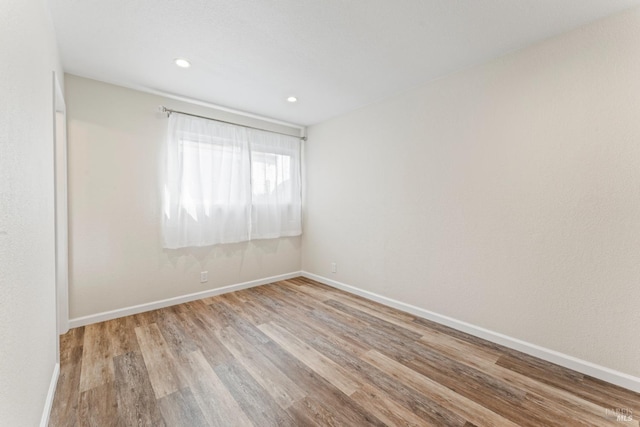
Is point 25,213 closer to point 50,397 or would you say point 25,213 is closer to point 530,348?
point 50,397

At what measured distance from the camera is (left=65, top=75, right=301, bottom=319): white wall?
260 cm

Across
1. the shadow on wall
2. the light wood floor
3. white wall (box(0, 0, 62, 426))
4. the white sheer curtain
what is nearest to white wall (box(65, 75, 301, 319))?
the shadow on wall

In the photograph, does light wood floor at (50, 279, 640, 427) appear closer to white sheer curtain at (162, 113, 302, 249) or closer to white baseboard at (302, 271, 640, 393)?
white baseboard at (302, 271, 640, 393)

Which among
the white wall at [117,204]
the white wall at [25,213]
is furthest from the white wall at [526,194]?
the white wall at [25,213]

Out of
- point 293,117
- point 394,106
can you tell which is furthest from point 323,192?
point 394,106

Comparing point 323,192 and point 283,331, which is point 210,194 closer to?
point 323,192

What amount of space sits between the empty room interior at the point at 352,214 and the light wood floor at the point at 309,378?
17mm

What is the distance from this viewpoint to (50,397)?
1.58 metres

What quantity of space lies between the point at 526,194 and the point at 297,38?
221cm

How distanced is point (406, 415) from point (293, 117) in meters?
3.60

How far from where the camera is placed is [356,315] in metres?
2.91

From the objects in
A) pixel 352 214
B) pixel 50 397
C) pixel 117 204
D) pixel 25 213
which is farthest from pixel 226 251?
pixel 25 213

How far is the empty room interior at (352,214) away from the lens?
1541 millimetres

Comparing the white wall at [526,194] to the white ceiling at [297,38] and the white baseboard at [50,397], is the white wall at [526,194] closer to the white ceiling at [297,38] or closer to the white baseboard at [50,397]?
the white ceiling at [297,38]
